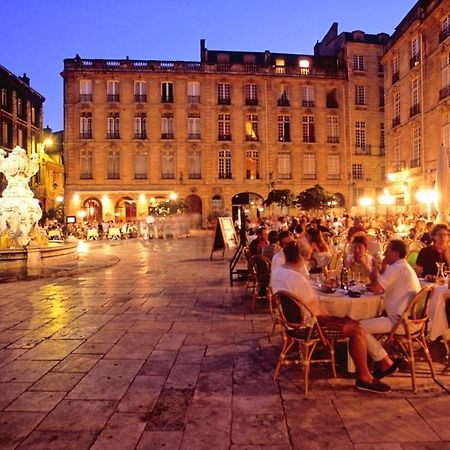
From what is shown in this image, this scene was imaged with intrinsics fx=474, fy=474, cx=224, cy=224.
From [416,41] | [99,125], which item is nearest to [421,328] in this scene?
[416,41]

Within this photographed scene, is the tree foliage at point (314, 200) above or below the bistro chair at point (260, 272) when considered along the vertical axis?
above

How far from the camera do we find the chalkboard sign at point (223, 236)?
14367mm

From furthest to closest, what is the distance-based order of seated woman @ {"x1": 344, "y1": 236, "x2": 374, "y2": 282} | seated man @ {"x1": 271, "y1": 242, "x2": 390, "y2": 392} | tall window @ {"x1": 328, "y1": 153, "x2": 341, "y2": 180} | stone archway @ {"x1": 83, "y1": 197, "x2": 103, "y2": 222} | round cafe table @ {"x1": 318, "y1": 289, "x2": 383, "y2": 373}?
1. tall window @ {"x1": 328, "y1": 153, "x2": 341, "y2": 180}
2. stone archway @ {"x1": 83, "y1": 197, "x2": 103, "y2": 222}
3. seated woman @ {"x1": 344, "y1": 236, "x2": 374, "y2": 282}
4. round cafe table @ {"x1": 318, "y1": 289, "x2": 383, "y2": 373}
5. seated man @ {"x1": 271, "y1": 242, "x2": 390, "y2": 392}

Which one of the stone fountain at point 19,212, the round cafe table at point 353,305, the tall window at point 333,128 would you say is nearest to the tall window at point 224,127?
the tall window at point 333,128

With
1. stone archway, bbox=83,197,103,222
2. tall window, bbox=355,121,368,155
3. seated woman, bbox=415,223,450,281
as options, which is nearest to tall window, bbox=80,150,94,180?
stone archway, bbox=83,197,103,222

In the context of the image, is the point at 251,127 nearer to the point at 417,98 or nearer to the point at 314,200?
the point at 314,200

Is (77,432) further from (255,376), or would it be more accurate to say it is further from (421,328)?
(421,328)

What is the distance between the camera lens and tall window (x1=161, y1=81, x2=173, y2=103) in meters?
39.3

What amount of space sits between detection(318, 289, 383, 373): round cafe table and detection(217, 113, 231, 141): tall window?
35.9 m

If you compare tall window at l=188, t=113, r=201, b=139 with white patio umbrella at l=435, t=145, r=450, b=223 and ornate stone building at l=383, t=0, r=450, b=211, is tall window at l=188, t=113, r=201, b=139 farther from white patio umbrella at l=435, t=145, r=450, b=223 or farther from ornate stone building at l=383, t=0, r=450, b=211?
white patio umbrella at l=435, t=145, r=450, b=223

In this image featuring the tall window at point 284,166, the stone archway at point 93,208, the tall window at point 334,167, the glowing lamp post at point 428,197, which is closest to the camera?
the glowing lamp post at point 428,197

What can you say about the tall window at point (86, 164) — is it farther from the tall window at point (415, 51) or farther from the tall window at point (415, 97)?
the tall window at point (415, 51)

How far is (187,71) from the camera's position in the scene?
3919cm

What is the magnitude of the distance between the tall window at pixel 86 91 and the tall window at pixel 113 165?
4.72 meters
